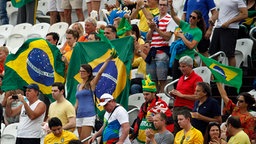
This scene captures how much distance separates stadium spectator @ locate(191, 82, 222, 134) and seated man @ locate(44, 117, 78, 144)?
5.74 ft

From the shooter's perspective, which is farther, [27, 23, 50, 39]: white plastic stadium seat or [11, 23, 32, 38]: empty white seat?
[11, 23, 32, 38]: empty white seat

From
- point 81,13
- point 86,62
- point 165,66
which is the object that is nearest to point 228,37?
point 165,66

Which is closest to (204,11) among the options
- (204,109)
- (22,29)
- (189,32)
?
(189,32)

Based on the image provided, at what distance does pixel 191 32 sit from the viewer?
1781cm

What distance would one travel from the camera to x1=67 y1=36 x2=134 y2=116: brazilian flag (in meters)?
17.7

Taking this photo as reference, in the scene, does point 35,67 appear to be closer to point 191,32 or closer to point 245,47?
point 191,32

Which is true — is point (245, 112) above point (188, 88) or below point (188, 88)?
below

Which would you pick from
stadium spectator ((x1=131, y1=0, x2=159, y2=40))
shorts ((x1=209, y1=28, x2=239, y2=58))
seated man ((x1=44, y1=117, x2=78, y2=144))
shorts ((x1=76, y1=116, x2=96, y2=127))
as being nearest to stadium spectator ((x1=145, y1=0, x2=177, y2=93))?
stadium spectator ((x1=131, y1=0, x2=159, y2=40))

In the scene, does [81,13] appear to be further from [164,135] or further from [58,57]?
[164,135]

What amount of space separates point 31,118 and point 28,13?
22.3 feet

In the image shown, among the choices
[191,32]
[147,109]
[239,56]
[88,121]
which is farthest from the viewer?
[239,56]

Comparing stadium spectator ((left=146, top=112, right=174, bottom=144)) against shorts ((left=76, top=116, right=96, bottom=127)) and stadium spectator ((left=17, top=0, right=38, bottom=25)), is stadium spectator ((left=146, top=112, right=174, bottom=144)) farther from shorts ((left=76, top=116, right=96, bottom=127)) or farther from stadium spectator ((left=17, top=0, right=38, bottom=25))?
stadium spectator ((left=17, top=0, right=38, bottom=25))

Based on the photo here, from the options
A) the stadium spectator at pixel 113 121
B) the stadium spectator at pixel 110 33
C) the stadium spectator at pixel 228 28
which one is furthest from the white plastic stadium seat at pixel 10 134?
the stadium spectator at pixel 228 28

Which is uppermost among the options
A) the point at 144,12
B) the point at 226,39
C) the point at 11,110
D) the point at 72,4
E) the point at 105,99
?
the point at 144,12
